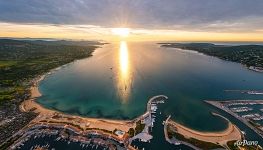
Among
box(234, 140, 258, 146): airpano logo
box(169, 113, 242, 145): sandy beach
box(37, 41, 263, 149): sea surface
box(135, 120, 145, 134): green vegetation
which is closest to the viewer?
box(234, 140, 258, 146): airpano logo

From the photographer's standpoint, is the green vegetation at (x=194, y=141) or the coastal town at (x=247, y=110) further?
the coastal town at (x=247, y=110)

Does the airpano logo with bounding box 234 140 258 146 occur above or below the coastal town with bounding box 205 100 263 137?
below

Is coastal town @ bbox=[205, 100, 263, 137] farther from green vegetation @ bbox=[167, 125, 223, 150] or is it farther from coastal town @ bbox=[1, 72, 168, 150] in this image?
coastal town @ bbox=[1, 72, 168, 150]

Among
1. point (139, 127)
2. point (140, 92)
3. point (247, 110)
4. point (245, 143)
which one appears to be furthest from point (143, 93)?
point (245, 143)

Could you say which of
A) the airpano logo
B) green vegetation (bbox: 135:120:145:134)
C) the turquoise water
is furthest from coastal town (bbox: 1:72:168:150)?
the airpano logo

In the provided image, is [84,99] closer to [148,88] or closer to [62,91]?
[62,91]

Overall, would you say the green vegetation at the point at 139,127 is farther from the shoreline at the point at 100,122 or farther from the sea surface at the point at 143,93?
the sea surface at the point at 143,93

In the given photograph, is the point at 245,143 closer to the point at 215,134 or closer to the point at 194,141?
the point at 215,134

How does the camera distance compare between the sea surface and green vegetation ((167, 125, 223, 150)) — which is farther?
the sea surface

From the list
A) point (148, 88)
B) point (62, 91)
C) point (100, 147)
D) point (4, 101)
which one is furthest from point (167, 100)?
point (4, 101)

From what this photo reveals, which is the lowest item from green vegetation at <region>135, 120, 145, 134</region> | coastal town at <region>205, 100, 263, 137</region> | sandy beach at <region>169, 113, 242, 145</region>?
sandy beach at <region>169, 113, 242, 145</region>

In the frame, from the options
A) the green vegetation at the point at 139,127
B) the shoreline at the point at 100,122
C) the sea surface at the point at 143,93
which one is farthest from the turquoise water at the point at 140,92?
the green vegetation at the point at 139,127
